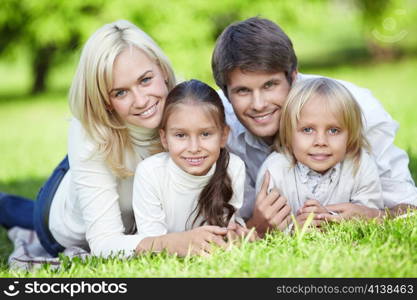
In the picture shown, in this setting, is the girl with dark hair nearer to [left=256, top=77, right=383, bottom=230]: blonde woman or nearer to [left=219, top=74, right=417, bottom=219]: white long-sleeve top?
[left=256, top=77, right=383, bottom=230]: blonde woman

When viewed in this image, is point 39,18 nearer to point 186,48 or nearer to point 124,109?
point 186,48

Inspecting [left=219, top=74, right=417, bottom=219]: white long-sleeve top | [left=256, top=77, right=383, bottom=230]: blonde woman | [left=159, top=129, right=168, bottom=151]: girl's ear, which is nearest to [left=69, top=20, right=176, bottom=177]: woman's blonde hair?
[left=159, top=129, right=168, bottom=151]: girl's ear

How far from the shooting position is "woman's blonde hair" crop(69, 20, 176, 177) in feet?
12.1

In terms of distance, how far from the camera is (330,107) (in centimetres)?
375

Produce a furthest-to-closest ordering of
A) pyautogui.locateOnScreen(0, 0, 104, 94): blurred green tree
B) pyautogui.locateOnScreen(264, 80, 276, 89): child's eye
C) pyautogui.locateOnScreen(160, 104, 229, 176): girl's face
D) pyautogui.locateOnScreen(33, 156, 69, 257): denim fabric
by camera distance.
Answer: pyautogui.locateOnScreen(0, 0, 104, 94): blurred green tree < pyautogui.locateOnScreen(33, 156, 69, 257): denim fabric < pyautogui.locateOnScreen(264, 80, 276, 89): child's eye < pyautogui.locateOnScreen(160, 104, 229, 176): girl's face

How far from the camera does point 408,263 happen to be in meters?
2.76

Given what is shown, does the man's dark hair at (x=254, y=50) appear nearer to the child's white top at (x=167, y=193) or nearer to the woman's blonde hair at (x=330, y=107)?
the woman's blonde hair at (x=330, y=107)

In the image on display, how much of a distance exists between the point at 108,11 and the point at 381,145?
12151 mm

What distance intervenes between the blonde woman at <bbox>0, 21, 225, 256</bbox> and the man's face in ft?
1.34

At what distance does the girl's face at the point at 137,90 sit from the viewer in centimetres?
370

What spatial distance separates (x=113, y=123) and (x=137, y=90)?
0.97ft

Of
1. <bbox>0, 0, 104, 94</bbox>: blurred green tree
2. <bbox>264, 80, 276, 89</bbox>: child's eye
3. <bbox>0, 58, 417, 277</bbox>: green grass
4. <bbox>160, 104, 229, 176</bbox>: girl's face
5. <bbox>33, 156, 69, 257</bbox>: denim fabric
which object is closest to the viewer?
<bbox>0, 58, 417, 277</bbox>: green grass

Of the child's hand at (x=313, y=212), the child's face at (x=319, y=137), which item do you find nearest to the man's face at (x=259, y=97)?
the child's face at (x=319, y=137)

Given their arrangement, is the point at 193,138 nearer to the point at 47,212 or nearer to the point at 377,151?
the point at 377,151
